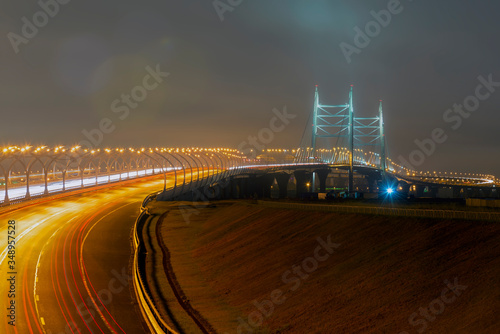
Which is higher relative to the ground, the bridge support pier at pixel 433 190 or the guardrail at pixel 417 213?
the guardrail at pixel 417 213

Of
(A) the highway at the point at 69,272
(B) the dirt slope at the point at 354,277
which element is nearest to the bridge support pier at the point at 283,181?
(A) the highway at the point at 69,272

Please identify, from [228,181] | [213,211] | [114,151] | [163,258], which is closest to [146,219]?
[213,211]

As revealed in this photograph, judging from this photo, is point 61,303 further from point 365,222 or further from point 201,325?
point 365,222
